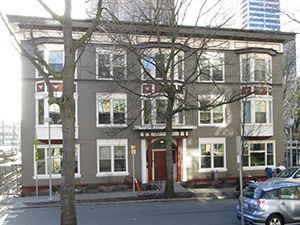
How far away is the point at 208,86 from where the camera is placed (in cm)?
2003

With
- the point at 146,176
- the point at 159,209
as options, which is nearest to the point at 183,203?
the point at 159,209

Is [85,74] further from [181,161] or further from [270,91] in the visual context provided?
[270,91]

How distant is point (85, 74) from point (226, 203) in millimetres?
11595

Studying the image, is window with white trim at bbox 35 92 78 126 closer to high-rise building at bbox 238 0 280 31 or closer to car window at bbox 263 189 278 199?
high-rise building at bbox 238 0 280 31

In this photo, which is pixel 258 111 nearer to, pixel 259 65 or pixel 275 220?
pixel 259 65

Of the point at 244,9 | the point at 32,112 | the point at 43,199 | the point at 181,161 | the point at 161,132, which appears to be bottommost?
the point at 43,199

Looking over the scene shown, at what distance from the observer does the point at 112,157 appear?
738 inches

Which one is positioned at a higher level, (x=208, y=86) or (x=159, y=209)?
(x=208, y=86)

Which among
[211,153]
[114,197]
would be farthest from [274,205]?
[211,153]

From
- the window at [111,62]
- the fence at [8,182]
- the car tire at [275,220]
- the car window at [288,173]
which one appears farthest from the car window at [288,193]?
the fence at [8,182]

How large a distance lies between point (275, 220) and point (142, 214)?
5.45 m

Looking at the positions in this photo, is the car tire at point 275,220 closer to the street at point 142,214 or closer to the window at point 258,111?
the street at point 142,214

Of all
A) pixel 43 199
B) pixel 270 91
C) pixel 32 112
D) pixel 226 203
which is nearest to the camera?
pixel 226 203

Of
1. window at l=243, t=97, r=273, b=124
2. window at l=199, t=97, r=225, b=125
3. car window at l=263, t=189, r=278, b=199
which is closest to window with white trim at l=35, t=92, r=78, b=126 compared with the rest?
window at l=199, t=97, r=225, b=125
